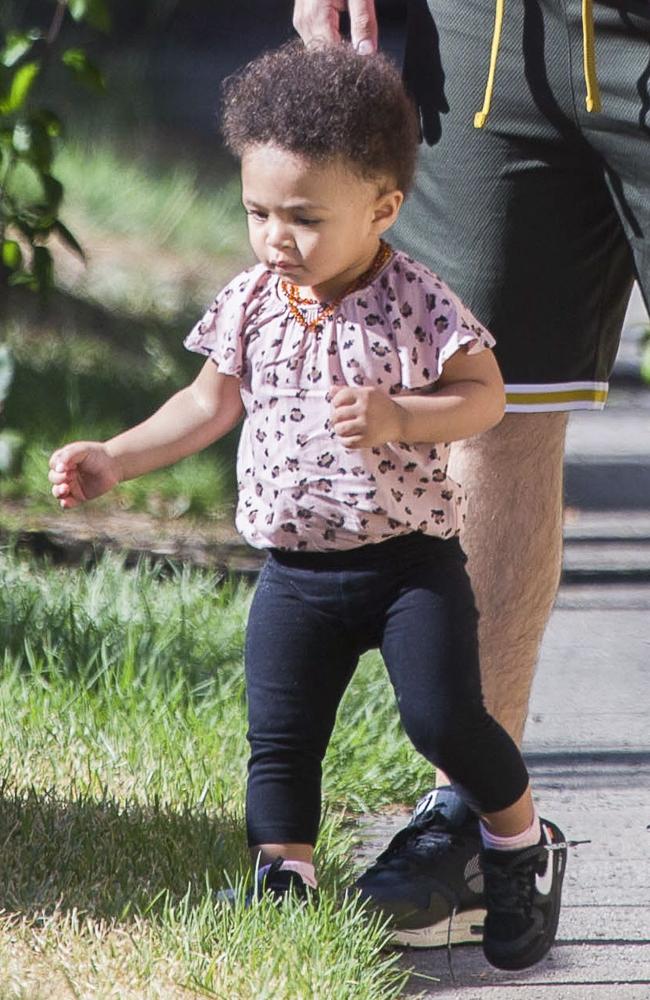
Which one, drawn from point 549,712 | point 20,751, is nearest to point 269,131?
point 20,751

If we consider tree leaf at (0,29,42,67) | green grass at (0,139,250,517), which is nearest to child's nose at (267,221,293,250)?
tree leaf at (0,29,42,67)

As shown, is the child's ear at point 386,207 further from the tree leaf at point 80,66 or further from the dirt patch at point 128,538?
the dirt patch at point 128,538

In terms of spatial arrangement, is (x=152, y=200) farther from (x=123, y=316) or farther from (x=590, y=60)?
(x=590, y=60)

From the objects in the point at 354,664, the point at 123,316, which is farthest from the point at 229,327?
the point at 123,316

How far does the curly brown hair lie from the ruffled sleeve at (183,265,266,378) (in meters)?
0.19

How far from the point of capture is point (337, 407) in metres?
2.25

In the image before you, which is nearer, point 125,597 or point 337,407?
point 337,407

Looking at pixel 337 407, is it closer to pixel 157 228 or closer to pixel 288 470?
pixel 288 470

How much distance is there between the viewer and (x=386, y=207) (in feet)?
8.00

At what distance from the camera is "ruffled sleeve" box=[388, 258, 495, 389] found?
2.38 m

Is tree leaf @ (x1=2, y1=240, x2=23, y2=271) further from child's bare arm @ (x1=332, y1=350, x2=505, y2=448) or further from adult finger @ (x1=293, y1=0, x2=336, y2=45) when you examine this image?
child's bare arm @ (x1=332, y1=350, x2=505, y2=448)

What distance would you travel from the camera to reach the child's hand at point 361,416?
2.24 metres

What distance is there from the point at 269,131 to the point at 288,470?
1.45 ft

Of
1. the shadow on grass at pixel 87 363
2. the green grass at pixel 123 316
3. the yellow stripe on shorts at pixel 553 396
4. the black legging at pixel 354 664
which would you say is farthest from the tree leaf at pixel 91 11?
the black legging at pixel 354 664
